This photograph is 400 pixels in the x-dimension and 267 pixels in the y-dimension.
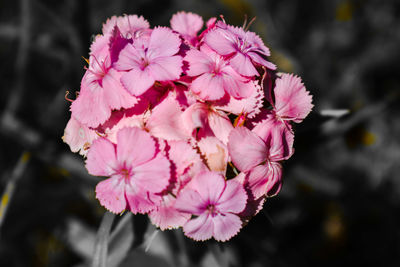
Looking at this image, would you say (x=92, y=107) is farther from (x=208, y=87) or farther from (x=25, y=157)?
(x=25, y=157)

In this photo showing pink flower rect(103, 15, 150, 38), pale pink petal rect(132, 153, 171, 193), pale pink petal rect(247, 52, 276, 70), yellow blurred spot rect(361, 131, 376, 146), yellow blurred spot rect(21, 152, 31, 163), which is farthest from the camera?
yellow blurred spot rect(361, 131, 376, 146)

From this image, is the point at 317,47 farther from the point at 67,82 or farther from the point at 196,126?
the point at 196,126

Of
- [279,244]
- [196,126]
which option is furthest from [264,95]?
[279,244]

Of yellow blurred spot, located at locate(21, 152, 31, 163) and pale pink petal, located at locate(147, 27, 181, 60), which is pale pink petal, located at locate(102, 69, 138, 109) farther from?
yellow blurred spot, located at locate(21, 152, 31, 163)

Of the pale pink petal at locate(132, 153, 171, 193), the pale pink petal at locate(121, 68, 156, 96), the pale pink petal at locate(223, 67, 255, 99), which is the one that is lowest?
the pale pink petal at locate(132, 153, 171, 193)

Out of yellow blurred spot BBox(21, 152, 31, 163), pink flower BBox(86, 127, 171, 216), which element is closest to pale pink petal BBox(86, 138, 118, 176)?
pink flower BBox(86, 127, 171, 216)

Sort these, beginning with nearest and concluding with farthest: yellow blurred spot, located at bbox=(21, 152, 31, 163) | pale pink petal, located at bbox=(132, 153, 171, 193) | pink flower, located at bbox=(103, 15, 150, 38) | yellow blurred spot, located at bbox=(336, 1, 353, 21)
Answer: pale pink petal, located at bbox=(132, 153, 171, 193) < pink flower, located at bbox=(103, 15, 150, 38) < yellow blurred spot, located at bbox=(21, 152, 31, 163) < yellow blurred spot, located at bbox=(336, 1, 353, 21)
